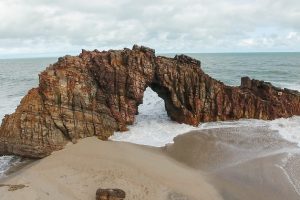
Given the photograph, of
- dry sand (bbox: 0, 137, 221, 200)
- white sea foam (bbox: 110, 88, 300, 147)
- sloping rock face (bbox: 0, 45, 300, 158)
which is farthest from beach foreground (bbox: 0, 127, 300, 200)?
sloping rock face (bbox: 0, 45, 300, 158)

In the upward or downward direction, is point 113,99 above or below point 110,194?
above

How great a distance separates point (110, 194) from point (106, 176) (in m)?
1.87

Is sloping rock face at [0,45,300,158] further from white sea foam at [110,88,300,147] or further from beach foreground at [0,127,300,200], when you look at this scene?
beach foreground at [0,127,300,200]

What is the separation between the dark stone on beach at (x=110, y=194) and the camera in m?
12.9

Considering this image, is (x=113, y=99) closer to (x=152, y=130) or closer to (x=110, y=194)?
(x=152, y=130)

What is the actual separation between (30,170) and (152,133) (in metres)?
7.51

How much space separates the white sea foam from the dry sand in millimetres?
2183

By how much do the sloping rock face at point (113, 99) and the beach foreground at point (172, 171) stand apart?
1.48 meters

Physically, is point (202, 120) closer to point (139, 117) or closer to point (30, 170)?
point (139, 117)

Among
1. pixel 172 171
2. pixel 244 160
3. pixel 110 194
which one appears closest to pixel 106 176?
pixel 110 194

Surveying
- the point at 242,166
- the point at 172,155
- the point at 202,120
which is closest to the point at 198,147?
the point at 172,155

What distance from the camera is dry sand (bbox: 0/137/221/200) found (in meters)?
13.5

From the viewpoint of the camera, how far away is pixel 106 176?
14773 millimetres

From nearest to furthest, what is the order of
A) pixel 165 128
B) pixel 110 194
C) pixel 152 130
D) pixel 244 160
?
pixel 110 194 → pixel 244 160 → pixel 152 130 → pixel 165 128
